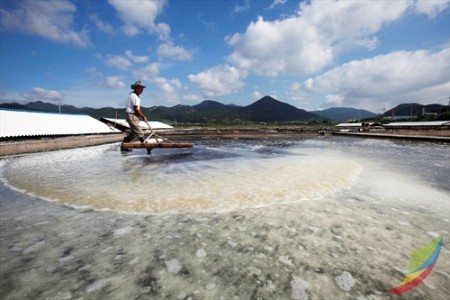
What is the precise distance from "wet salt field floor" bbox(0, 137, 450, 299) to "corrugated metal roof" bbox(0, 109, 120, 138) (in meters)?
13.0

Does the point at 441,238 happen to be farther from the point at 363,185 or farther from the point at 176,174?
the point at 176,174

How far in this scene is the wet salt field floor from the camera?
8.10ft

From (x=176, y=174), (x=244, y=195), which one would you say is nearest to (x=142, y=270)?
(x=244, y=195)

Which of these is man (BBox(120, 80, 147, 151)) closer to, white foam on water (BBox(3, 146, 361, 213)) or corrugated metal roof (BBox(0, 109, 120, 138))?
white foam on water (BBox(3, 146, 361, 213))

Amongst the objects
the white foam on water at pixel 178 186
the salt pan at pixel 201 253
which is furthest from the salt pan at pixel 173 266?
the white foam on water at pixel 178 186

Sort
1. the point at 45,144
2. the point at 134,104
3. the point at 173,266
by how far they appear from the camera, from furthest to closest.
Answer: the point at 45,144 < the point at 134,104 < the point at 173,266

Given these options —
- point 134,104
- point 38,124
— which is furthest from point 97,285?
point 38,124

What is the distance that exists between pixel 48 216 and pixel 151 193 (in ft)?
6.60

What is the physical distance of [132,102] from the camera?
38.2 feet

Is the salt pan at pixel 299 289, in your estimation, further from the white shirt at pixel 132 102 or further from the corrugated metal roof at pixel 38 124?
the corrugated metal roof at pixel 38 124

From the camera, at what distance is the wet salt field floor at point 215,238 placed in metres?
2.47

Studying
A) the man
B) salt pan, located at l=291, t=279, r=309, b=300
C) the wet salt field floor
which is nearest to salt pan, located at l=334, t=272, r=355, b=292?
the wet salt field floor

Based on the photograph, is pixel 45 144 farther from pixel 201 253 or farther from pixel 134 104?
pixel 201 253

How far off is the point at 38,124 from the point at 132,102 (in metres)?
13.0
